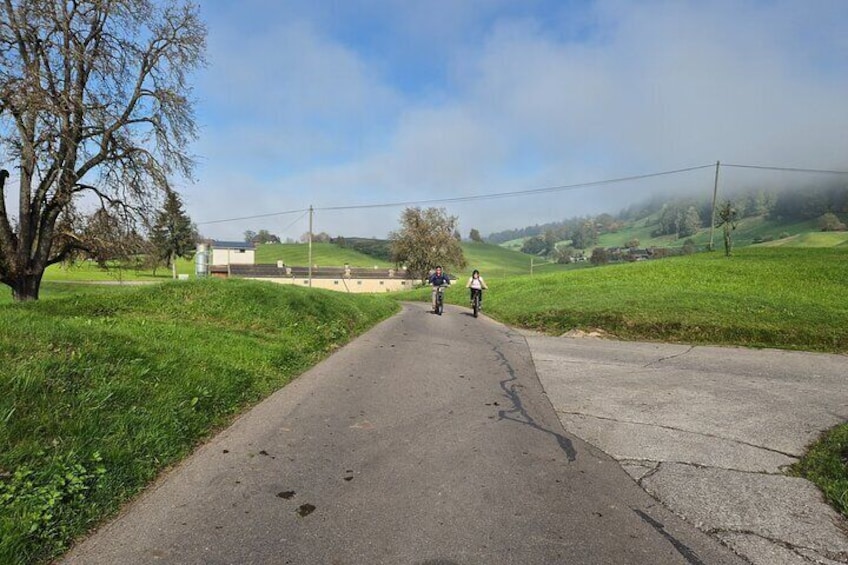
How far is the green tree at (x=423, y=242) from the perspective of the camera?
71688mm

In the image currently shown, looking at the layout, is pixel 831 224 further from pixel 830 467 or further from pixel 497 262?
pixel 830 467

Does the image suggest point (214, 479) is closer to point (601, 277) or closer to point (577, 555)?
point (577, 555)

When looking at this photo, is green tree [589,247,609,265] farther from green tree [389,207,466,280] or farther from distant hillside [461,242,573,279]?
green tree [389,207,466,280]

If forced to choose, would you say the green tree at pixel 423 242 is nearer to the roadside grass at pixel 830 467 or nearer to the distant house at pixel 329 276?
the distant house at pixel 329 276

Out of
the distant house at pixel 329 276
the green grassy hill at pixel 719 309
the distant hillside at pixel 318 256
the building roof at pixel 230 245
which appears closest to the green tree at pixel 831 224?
the distant house at pixel 329 276

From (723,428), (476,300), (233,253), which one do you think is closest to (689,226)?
(233,253)

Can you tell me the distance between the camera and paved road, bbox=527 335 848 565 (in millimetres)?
3449

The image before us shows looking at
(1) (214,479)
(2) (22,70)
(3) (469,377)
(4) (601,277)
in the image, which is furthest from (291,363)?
(4) (601,277)

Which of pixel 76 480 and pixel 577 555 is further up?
pixel 76 480

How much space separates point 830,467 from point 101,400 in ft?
21.5

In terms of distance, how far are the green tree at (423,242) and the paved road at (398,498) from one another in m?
65.6

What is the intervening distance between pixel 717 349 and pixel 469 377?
7.26 meters

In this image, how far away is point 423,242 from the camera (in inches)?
2827

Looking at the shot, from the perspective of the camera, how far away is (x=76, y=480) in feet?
11.3
